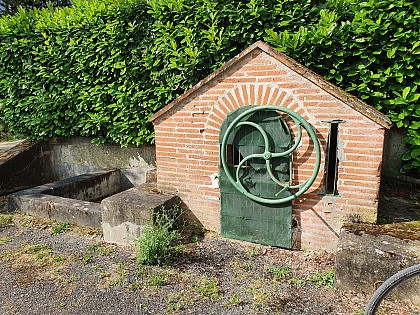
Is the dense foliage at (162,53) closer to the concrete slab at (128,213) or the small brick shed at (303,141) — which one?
the small brick shed at (303,141)

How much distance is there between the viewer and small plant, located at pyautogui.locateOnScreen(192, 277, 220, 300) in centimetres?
329

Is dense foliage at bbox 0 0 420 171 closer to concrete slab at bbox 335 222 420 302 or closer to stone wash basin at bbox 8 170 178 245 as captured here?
stone wash basin at bbox 8 170 178 245

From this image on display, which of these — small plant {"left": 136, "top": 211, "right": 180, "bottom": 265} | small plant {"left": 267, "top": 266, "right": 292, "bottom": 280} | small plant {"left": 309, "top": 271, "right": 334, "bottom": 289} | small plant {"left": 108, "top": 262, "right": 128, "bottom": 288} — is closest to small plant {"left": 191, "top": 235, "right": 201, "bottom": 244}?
small plant {"left": 136, "top": 211, "right": 180, "bottom": 265}

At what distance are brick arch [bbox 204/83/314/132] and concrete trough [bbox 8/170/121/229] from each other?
237 centimetres

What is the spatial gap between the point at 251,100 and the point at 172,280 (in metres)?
2.46

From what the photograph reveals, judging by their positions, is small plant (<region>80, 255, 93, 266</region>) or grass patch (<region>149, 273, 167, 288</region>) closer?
grass patch (<region>149, 273, 167, 288</region>)

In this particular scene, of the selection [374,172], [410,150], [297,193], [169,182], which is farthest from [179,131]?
[410,150]

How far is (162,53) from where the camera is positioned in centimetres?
548

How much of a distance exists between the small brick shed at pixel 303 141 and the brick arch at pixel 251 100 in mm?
12

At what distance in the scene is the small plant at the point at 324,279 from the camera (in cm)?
343

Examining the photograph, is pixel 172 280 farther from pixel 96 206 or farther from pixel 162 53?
pixel 162 53

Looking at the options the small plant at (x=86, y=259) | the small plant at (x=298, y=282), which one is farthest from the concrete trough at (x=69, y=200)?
the small plant at (x=298, y=282)

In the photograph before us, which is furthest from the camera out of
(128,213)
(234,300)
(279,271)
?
(128,213)

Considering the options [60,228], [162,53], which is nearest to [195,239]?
[60,228]
